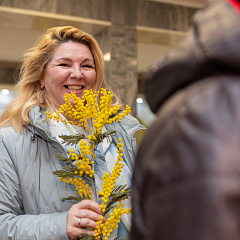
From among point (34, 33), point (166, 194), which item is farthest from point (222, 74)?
point (34, 33)

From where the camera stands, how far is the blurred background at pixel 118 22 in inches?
176

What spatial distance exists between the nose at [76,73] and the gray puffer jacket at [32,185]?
0.71 ft

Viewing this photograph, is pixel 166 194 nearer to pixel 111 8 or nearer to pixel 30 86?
pixel 30 86

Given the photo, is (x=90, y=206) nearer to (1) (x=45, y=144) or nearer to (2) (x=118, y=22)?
(1) (x=45, y=144)

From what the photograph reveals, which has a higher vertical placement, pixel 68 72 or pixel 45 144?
pixel 68 72

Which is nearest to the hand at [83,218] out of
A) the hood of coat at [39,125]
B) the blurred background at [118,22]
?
the hood of coat at [39,125]

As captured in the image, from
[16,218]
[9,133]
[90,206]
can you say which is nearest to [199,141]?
[90,206]

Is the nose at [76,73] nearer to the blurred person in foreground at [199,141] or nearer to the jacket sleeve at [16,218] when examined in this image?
the jacket sleeve at [16,218]

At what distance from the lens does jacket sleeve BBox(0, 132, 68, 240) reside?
4.77 ft

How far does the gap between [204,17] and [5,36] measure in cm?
535

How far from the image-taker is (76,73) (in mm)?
1821

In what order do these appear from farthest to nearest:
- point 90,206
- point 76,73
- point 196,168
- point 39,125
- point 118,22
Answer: point 118,22, point 76,73, point 39,125, point 90,206, point 196,168

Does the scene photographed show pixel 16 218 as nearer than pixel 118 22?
Yes

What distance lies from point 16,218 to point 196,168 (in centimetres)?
119
